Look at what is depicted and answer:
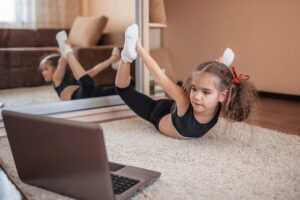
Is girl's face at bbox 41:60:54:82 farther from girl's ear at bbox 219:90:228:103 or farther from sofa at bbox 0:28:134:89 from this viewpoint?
girl's ear at bbox 219:90:228:103

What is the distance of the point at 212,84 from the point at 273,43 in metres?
1.33

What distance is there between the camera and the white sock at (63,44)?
73.7 inches

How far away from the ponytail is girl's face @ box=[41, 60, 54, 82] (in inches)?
41.3

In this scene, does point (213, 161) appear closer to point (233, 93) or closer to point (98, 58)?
point (233, 93)

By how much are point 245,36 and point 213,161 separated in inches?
62.8

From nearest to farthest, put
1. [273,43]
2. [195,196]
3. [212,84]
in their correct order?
[195,196], [212,84], [273,43]

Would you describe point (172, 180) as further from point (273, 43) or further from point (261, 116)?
point (273, 43)

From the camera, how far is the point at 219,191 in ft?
2.71

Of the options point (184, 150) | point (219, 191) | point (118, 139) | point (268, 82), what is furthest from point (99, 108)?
point (268, 82)

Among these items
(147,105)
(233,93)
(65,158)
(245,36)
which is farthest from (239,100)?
(245,36)

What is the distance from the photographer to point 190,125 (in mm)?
1209

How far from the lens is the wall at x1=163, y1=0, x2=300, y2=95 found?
2195 mm

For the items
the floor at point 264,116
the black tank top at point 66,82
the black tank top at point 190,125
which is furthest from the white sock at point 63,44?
the black tank top at point 190,125

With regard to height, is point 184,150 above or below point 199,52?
below
